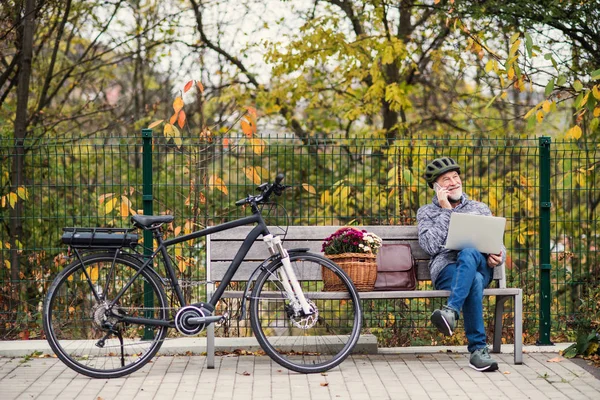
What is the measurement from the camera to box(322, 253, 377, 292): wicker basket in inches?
251

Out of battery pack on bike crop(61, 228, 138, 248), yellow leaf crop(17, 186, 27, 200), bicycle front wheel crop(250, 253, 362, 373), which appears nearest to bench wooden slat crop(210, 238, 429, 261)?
bicycle front wheel crop(250, 253, 362, 373)

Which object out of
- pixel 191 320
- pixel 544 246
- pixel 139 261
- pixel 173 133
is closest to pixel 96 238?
pixel 139 261

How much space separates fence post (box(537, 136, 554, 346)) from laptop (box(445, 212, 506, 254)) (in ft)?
3.87

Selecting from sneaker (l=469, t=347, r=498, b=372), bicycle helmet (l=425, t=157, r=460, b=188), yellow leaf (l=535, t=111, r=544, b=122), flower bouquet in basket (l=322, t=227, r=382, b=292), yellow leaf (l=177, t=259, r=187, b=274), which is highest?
yellow leaf (l=535, t=111, r=544, b=122)

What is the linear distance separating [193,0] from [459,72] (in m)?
4.50

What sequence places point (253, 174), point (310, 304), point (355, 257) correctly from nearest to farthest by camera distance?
point (310, 304) < point (355, 257) < point (253, 174)

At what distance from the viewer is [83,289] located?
7.11 m

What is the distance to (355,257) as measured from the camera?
6406 mm

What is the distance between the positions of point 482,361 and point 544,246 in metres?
1.63

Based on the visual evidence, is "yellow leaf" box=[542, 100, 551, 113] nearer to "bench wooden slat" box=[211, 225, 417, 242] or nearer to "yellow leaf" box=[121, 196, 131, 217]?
"bench wooden slat" box=[211, 225, 417, 242]

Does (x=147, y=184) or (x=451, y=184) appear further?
(x=147, y=184)

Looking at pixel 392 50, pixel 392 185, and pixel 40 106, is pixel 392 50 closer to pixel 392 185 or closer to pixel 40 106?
pixel 392 185

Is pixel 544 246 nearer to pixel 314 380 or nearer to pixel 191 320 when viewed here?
pixel 314 380

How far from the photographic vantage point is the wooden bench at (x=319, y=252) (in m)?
6.49
